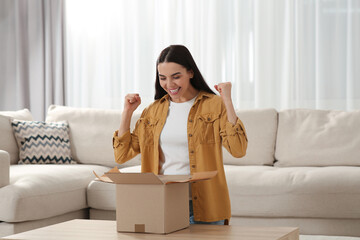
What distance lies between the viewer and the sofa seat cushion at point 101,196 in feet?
10.9

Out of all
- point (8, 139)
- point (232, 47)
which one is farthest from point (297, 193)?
point (8, 139)

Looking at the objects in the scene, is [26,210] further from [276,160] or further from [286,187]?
[276,160]

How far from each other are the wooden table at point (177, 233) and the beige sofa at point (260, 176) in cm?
112

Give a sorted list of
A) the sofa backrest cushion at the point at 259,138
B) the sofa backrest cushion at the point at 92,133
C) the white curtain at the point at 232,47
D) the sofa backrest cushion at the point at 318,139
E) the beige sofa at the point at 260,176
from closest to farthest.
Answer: the beige sofa at the point at 260,176 → the sofa backrest cushion at the point at 318,139 → the sofa backrest cushion at the point at 259,138 → the sofa backrest cushion at the point at 92,133 → the white curtain at the point at 232,47

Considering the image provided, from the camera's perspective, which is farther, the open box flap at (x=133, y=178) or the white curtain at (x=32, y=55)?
the white curtain at (x=32, y=55)

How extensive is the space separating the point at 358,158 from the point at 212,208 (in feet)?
6.13

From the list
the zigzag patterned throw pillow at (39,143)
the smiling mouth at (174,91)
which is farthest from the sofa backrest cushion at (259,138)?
Result: the smiling mouth at (174,91)

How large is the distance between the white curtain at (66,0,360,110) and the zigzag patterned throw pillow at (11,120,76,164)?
1.01m

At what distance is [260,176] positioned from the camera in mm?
3211

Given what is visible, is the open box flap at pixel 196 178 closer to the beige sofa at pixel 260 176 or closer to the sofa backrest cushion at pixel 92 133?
the beige sofa at pixel 260 176

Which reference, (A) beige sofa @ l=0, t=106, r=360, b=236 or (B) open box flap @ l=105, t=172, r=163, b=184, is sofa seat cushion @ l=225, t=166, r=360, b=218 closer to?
(A) beige sofa @ l=0, t=106, r=360, b=236

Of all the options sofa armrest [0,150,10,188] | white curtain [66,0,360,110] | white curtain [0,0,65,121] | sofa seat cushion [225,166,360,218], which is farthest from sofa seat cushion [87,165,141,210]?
white curtain [0,0,65,121]

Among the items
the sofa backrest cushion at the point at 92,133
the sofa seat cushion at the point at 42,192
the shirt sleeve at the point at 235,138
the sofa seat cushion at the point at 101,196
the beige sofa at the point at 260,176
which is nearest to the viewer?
the shirt sleeve at the point at 235,138

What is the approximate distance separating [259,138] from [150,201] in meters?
2.14
